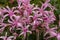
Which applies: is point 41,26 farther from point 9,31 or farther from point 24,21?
point 9,31

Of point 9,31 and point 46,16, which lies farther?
point 9,31

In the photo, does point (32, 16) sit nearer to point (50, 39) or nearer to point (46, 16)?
point (46, 16)

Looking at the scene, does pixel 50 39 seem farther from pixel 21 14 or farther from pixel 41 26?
pixel 21 14

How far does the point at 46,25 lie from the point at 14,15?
0.89 feet

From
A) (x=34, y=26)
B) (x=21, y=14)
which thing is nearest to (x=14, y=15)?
(x=21, y=14)

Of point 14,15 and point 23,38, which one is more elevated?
point 14,15

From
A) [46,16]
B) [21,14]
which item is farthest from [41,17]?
[21,14]

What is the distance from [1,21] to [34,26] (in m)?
0.30

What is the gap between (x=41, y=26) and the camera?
1.86 meters

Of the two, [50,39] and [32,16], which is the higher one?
[32,16]

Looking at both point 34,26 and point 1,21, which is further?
point 1,21

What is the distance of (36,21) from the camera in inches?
71.9

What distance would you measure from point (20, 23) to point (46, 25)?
0.21 metres

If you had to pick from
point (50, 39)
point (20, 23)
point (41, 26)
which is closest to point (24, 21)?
point (20, 23)
